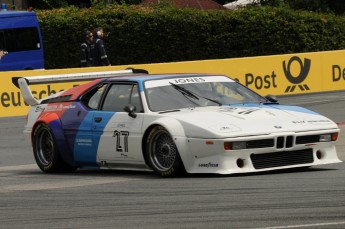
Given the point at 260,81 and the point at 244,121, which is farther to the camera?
the point at 260,81

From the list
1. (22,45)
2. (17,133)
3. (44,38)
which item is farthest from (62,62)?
(17,133)

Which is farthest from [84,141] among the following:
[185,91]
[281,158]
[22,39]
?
[22,39]

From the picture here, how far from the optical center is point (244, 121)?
10555 millimetres

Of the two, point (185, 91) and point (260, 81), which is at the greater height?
point (185, 91)

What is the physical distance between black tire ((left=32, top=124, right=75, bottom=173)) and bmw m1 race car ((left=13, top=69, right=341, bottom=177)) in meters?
0.01

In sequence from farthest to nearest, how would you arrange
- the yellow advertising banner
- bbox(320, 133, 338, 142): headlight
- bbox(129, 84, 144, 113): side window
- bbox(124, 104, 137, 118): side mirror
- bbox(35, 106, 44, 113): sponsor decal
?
the yellow advertising banner < bbox(35, 106, 44, 113): sponsor decal < bbox(129, 84, 144, 113): side window < bbox(124, 104, 137, 118): side mirror < bbox(320, 133, 338, 142): headlight

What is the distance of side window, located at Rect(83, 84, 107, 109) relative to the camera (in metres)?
12.1

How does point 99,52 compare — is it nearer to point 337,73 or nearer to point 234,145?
point 337,73

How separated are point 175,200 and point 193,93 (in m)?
2.76

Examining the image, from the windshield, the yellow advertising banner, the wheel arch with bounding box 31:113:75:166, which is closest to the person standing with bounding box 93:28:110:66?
the yellow advertising banner

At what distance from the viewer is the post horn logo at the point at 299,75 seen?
25719mm

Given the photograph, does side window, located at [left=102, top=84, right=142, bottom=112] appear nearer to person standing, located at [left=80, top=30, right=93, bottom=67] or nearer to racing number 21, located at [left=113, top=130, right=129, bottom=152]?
racing number 21, located at [left=113, top=130, right=129, bottom=152]

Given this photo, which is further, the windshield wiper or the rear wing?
the rear wing

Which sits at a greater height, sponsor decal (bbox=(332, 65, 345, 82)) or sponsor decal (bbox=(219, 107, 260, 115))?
sponsor decal (bbox=(219, 107, 260, 115))
